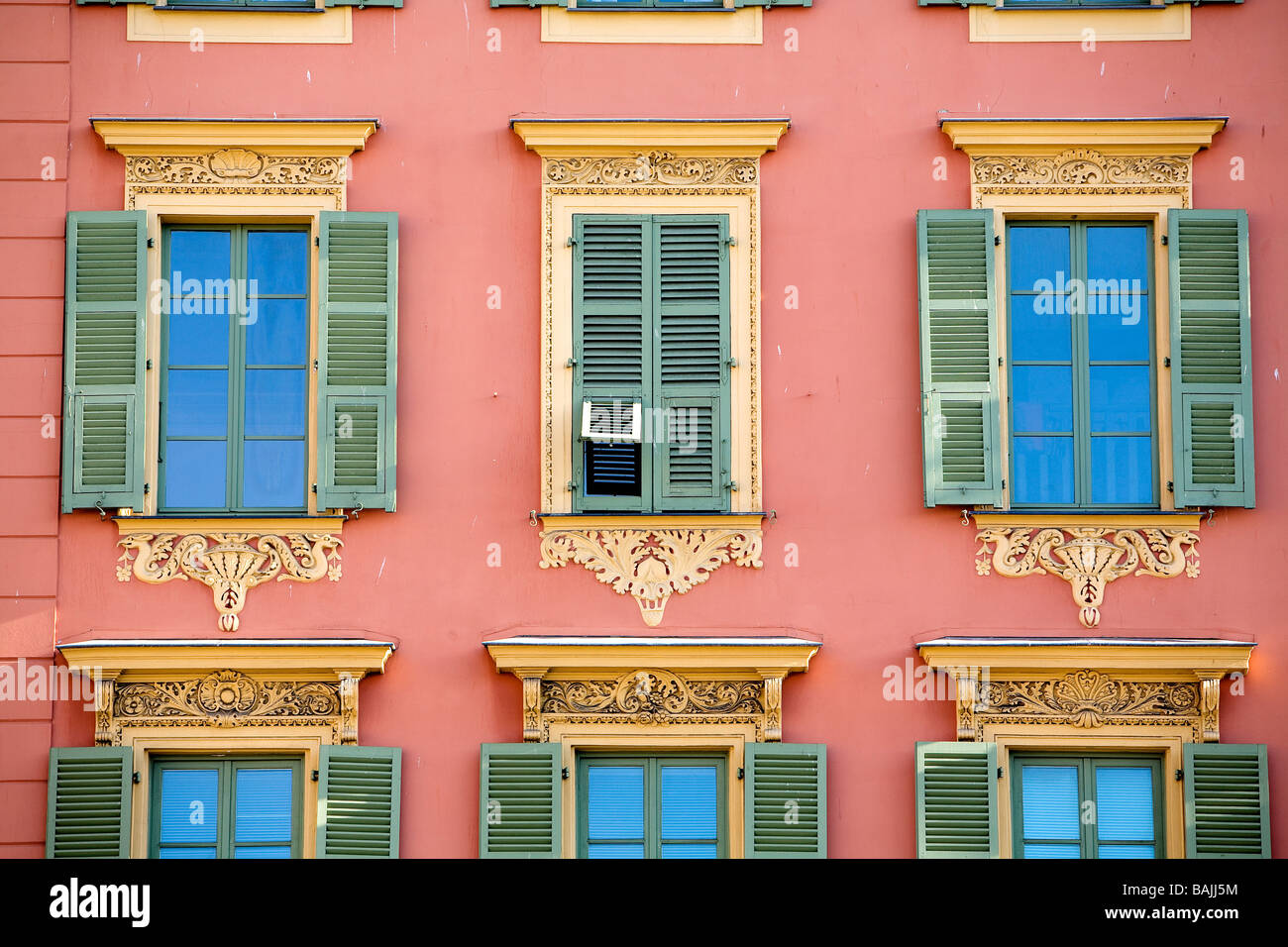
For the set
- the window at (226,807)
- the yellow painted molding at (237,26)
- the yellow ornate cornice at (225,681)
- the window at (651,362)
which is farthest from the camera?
the yellow painted molding at (237,26)

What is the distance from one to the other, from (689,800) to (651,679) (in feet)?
2.61

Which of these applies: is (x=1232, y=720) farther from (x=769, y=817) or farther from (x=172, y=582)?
(x=172, y=582)

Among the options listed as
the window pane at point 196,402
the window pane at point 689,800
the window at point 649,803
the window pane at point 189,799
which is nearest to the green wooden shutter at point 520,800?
the window at point 649,803

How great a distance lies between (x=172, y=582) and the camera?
1220cm

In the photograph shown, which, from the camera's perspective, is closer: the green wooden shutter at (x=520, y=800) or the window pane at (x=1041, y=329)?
the green wooden shutter at (x=520, y=800)

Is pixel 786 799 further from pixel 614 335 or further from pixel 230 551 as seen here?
pixel 230 551

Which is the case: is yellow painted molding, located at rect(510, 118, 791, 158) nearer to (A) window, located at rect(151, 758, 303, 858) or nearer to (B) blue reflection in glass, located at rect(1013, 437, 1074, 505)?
(B) blue reflection in glass, located at rect(1013, 437, 1074, 505)

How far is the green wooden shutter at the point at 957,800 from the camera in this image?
11898mm

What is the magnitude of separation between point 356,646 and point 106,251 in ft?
9.77

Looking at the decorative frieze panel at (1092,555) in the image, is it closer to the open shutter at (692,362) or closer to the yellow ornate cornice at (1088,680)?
the yellow ornate cornice at (1088,680)

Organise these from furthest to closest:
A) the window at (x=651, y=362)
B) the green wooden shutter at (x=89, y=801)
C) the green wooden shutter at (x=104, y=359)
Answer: the window at (x=651, y=362)
the green wooden shutter at (x=104, y=359)
the green wooden shutter at (x=89, y=801)

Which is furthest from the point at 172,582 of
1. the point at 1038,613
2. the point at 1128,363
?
the point at 1128,363

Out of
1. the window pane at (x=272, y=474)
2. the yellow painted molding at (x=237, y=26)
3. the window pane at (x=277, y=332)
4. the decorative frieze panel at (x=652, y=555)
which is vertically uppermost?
the yellow painted molding at (x=237, y=26)

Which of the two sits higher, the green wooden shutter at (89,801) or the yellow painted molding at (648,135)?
the yellow painted molding at (648,135)
